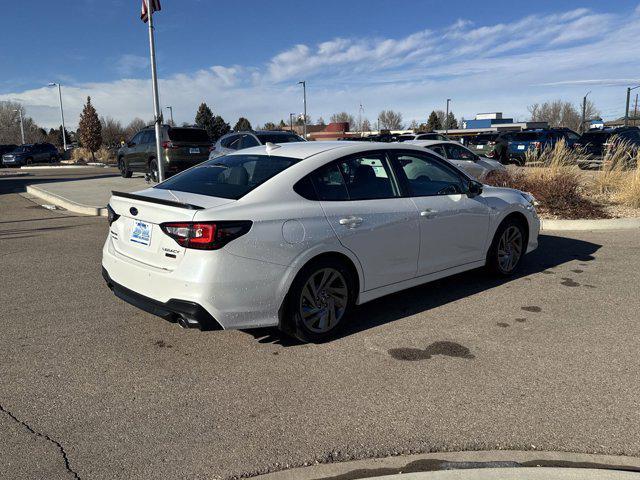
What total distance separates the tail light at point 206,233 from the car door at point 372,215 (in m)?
0.87

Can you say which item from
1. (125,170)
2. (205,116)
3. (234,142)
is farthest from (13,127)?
(234,142)

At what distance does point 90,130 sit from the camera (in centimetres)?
4816

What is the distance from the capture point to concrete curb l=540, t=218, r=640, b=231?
944cm

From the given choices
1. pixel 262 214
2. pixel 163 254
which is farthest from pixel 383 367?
pixel 163 254

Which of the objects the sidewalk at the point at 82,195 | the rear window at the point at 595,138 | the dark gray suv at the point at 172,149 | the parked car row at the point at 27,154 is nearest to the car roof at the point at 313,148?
the sidewalk at the point at 82,195

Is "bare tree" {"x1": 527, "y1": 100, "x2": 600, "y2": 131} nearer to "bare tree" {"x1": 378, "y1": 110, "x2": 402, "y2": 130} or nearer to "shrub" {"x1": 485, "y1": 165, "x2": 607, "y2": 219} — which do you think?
"bare tree" {"x1": 378, "y1": 110, "x2": 402, "y2": 130}

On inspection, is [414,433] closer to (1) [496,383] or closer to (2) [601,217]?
(1) [496,383]

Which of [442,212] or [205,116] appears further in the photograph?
[205,116]

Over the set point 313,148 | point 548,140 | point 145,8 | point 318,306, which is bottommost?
point 318,306

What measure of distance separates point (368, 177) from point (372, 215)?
1.39 feet

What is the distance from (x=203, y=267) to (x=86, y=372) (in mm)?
1221

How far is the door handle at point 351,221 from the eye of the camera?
4422mm

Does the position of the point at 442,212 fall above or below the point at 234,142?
below

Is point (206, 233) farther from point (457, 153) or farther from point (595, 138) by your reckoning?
point (595, 138)
